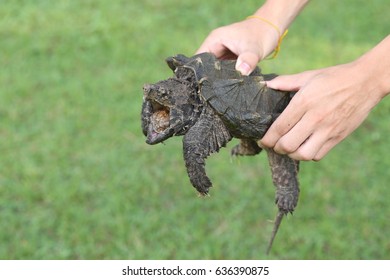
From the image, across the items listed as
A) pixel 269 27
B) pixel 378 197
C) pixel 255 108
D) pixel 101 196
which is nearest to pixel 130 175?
pixel 101 196

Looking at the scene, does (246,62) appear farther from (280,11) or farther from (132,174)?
(132,174)

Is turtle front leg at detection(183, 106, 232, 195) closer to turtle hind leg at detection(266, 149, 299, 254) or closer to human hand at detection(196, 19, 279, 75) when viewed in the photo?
turtle hind leg at detection(266, 149, 299, 254)

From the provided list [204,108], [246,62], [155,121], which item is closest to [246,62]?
[246,62]

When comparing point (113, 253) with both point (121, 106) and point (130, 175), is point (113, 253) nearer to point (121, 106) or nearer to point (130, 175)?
point (130, 175)

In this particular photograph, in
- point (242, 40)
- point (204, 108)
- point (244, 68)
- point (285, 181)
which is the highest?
point (242, 40)

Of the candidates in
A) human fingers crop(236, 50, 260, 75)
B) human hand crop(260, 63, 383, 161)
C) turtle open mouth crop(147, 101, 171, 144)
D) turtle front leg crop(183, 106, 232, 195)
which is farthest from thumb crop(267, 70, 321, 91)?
turtle open mouth crop(147, 101, 171, 144)

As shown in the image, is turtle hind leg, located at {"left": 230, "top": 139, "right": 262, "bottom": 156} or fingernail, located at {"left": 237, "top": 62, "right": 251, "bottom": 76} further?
turtle hind leg, located at {"left": 230, "top": 139, "right": 262, "bottom": 156}

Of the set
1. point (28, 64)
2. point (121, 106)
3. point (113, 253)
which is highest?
point (28, 64)
